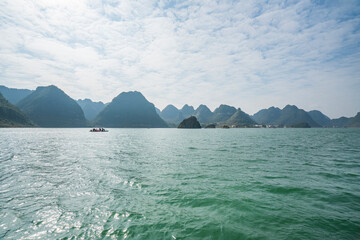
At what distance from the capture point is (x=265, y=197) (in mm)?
12219

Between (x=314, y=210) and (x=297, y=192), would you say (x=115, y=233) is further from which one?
(x=297, y=192)

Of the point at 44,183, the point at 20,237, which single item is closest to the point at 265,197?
the point at 20,237

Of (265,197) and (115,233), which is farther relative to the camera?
(265,197)

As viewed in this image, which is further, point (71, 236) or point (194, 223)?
point (194, 223)

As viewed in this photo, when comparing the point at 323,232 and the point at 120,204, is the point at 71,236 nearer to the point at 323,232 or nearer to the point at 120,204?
the point at 120,204

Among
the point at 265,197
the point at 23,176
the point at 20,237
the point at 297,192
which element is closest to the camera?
the point at 20,237

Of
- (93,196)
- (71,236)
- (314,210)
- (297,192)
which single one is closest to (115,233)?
(71,236)

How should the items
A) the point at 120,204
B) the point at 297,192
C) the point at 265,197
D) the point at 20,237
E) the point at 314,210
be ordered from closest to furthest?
the point at 20,237
the point at 314,210
the point at 120,204
the point at 265,197
the point at 297,192

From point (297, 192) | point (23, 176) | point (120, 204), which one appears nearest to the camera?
point (120, 204)

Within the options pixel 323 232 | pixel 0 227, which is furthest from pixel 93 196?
pixel 323 232

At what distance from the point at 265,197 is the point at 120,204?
1047cm

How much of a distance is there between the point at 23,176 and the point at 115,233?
1665cm

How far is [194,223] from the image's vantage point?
354 inches

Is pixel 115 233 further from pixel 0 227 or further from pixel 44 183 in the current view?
pixel 44 183
